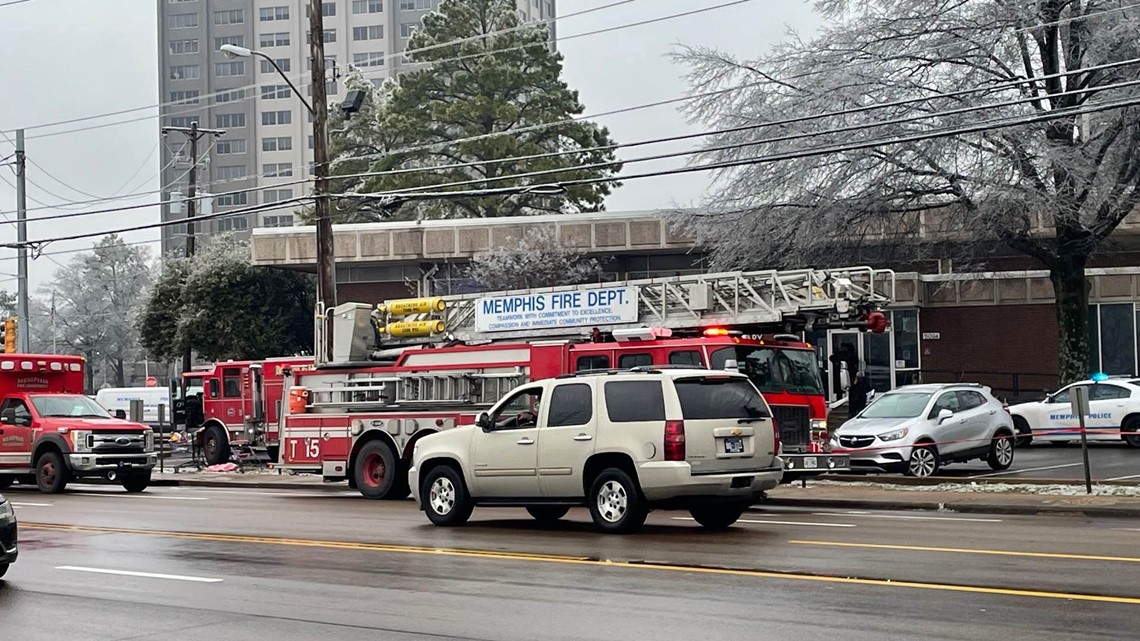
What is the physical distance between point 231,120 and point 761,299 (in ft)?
418

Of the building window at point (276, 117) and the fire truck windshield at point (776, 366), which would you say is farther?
the building window at point (276, 117)

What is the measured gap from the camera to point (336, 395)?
2452cm

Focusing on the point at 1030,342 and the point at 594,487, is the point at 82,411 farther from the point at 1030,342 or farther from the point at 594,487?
the point at 1030,342

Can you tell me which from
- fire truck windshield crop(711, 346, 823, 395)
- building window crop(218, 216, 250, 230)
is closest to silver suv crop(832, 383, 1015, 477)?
fire truck windshield crop(711, 346, 823, 395)

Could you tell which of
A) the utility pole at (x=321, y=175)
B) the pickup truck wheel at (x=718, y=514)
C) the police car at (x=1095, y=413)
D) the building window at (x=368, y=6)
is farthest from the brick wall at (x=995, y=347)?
the building window at (x=368, y=6)

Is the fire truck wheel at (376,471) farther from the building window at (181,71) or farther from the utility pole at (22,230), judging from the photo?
the building window at (181,71)

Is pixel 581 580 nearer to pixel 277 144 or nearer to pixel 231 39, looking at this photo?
pixel 277 144

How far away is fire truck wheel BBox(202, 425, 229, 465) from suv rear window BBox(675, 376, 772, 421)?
2238cm

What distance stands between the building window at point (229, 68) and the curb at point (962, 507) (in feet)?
414

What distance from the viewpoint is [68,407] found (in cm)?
2809

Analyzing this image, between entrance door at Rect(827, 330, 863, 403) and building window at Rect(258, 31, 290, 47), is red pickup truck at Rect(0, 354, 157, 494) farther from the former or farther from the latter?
building window at Rect(258, 31, 290, 47)

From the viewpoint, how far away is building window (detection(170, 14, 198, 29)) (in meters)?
141

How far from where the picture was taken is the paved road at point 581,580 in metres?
9.66

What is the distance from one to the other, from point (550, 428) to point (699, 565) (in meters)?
4.01
